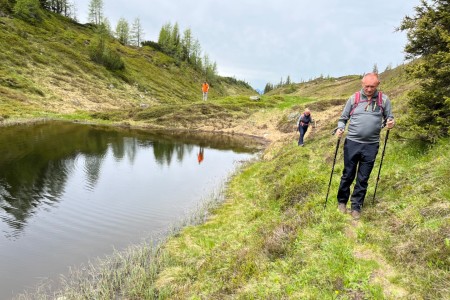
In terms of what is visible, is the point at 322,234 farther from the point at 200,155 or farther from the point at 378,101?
the point at 200,155

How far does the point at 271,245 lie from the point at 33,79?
73.4 metres

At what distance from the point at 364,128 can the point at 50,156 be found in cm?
2528

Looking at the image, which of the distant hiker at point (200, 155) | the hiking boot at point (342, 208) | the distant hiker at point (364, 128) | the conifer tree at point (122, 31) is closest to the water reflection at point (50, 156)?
the distant hiker at point (200, 155)

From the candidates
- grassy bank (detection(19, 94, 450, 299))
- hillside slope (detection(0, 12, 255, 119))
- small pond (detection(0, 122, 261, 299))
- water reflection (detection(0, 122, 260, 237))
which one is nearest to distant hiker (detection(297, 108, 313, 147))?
small pond (detection(0, 122, 261, 299))

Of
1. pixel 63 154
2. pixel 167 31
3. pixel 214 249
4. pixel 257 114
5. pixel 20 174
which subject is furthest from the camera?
pixel 167 31

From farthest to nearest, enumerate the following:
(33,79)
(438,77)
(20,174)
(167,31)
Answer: (167,31)
(33,79)
(20,174)
(438,77)

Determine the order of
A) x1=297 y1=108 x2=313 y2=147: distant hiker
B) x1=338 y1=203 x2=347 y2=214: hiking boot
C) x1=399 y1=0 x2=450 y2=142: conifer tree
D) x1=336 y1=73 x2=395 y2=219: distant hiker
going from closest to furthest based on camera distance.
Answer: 1. x1=336 y1=73 x2=395 y2=219: distant hiker
2. x1=338 y1=203 x2=347 y2=214: hiking boot
3. x1=399 y1=0 x2=450 y2=142: conifer tree
4. x1=297 y1=108 x2=313 y2=147: distant hiker

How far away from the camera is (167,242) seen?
39.3 feet

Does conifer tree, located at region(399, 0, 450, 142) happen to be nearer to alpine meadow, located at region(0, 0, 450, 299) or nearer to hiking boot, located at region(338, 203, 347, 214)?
alpine meadow, located at region(0, 0, 450, 299)

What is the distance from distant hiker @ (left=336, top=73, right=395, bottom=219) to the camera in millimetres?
8359

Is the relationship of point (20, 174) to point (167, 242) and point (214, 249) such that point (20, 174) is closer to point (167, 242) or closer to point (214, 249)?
point (167, 242)

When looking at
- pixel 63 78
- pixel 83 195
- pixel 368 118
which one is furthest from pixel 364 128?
pixel 63 78

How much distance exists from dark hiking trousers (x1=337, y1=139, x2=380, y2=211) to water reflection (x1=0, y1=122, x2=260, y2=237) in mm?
12349

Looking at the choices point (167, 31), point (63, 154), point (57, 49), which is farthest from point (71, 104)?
point (167, 31)
